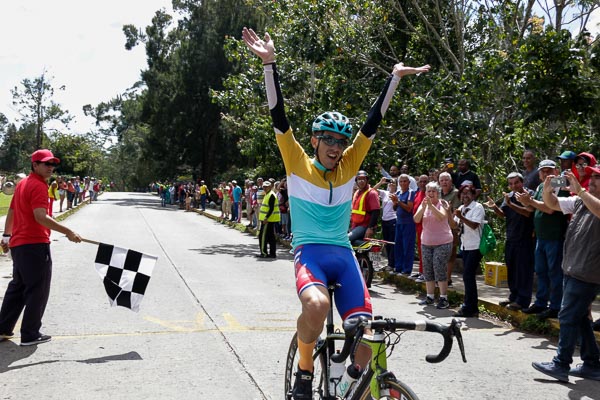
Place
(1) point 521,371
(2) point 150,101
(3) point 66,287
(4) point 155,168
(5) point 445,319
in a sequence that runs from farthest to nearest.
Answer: (4) point 155,168 → (2) point 150,101 → (3) point 66,287 → (5) point 445,319 → (1) point 521,371

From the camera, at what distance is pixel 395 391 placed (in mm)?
2986

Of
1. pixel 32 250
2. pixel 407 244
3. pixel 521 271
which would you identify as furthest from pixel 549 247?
pixel 32 250

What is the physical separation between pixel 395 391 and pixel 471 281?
6092 millimetres

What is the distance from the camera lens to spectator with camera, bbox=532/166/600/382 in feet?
18.6

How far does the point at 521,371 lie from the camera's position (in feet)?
19.9

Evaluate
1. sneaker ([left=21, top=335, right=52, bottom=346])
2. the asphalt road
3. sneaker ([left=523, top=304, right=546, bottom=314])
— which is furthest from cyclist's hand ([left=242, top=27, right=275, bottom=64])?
sneaker ([left=523, top=304, right=546, bottom=314])

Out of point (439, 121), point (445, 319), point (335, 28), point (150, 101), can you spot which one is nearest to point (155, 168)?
point (150, 101)

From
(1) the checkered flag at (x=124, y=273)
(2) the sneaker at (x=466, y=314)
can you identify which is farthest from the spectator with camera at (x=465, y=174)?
(1) the checkered flag at (x=124, y=273)

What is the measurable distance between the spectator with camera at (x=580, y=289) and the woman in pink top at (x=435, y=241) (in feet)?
11.1

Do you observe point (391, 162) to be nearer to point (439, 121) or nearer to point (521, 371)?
point (439, 121)

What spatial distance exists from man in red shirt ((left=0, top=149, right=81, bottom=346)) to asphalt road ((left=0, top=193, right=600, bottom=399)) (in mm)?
286

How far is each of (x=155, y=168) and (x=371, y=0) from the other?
48.3 m

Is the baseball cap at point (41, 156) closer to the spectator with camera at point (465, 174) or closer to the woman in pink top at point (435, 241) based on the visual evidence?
the woman in pink top at point (435, 241)

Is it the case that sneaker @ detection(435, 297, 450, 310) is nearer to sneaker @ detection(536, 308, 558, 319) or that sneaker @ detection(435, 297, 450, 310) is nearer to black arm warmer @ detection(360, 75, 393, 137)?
sneaker @ detection(536, 308, 558, 319)
